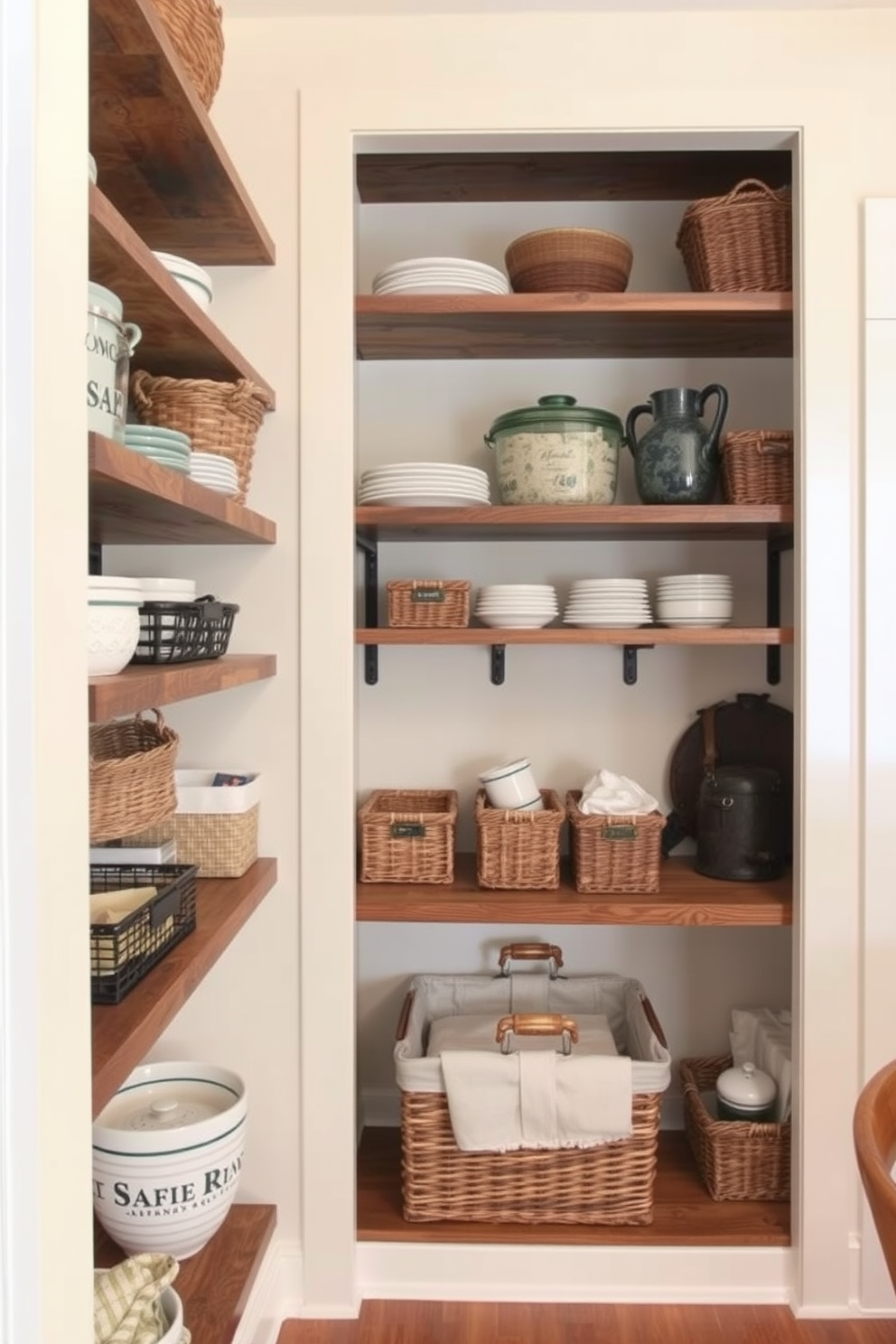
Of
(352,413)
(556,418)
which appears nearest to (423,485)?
(352,413)

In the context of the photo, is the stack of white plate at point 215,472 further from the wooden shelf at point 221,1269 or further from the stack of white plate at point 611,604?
the wooden shelf at point 221,1269

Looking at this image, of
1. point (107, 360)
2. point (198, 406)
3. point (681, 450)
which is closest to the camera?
point (107, 360)

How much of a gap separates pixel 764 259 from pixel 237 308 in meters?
1.05

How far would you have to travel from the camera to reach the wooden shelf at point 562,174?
215 centimetres

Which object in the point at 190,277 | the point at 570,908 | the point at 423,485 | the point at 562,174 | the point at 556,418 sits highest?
the point at 562,174

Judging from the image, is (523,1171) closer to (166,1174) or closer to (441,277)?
(166,1174)

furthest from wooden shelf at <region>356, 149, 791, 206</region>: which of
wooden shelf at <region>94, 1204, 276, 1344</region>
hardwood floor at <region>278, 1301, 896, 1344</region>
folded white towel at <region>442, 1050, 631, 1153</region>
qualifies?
hardwood floor at <region>278, 1301, 896, 1344</region>

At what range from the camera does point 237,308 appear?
1.96 m

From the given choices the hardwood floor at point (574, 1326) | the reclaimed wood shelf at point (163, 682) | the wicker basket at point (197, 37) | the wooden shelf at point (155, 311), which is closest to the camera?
the reclaimed wood shelf at point (163, 682)

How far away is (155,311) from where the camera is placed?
1.46m

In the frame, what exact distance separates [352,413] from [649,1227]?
172 centimetres

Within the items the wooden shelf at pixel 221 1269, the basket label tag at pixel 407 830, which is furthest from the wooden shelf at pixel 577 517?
the wooden shelf at pixel 221 1269

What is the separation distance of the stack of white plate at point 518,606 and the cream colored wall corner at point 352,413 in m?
0.31

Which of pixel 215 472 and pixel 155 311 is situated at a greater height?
pixel 155 311
